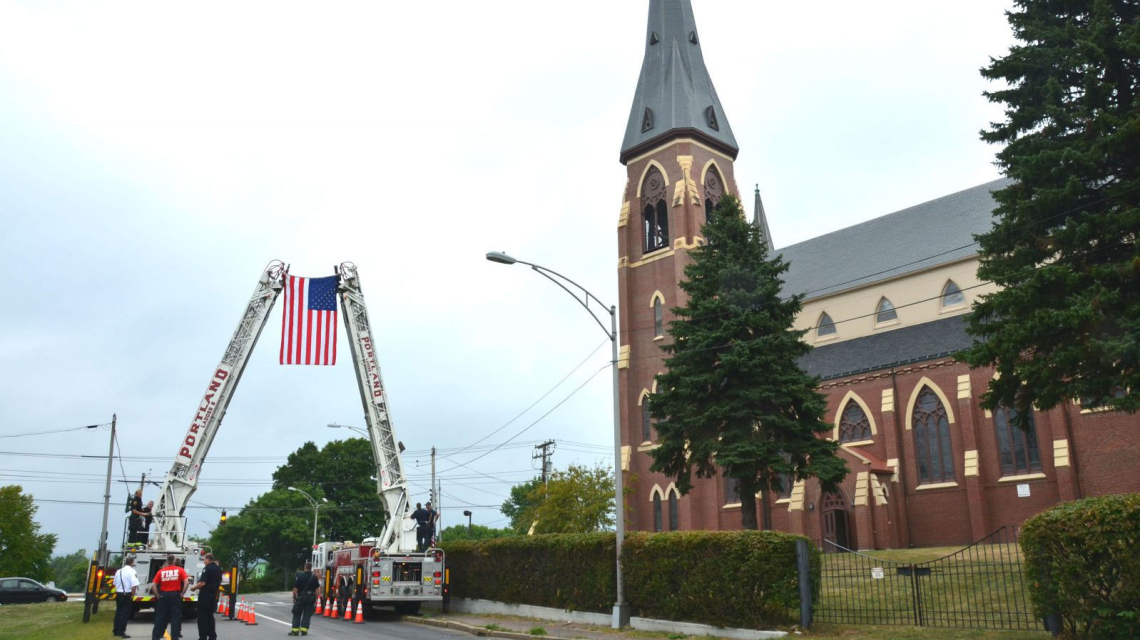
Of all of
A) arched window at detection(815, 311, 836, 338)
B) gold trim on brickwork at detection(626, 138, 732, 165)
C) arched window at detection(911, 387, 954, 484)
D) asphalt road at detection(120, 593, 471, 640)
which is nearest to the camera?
asphalt road at detection(120, 593, 471, 640)

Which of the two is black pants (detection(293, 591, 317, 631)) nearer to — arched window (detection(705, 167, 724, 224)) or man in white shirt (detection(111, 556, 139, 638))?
man in white shirt (detection(111, 556, 139, 638))

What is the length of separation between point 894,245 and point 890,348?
8.12 metres

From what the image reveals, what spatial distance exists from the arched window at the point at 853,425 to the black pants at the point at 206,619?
31.8 m

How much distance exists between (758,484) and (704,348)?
420cm

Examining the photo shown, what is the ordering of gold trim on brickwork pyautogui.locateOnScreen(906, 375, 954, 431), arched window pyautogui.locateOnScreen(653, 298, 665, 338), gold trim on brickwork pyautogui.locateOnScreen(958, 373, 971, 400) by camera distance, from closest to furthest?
gold trim on brickwork pyautogui.locateOnScreen(958, 373, 971, 400), gold trim on brickwork pyautogui.locateOnScreen(906, 375, 954, 431), arched window pyautogui.locateOnScreen(653, 298, 665, 338)

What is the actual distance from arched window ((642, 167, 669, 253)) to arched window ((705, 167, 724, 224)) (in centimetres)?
232

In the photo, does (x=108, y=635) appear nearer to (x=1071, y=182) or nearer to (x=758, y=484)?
(x=758, y=484)

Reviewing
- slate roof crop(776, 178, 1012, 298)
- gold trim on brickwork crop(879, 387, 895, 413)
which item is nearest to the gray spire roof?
slate roof crop(776, 178, 1012, 298)

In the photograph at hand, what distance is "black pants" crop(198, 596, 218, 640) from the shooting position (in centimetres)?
1557

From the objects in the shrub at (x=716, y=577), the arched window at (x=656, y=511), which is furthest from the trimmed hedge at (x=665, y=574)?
the arched window at (x=656, y=511)

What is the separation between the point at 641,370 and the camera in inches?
1843

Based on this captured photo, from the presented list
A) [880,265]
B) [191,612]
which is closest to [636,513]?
[880,265]

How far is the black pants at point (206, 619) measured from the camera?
51.1 ft

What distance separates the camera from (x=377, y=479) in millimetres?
26094
